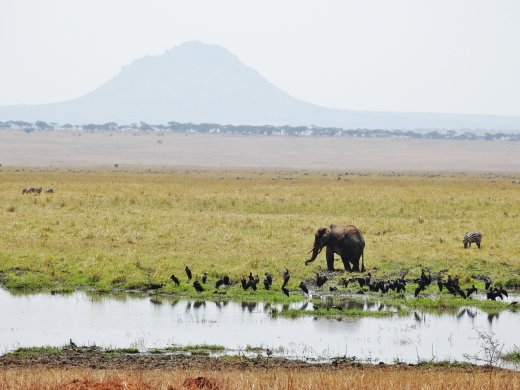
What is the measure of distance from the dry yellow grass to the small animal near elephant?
10.6m

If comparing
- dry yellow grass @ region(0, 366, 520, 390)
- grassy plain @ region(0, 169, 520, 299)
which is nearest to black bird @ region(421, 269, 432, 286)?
grassy plain @ region(0, 169, 520, 299)

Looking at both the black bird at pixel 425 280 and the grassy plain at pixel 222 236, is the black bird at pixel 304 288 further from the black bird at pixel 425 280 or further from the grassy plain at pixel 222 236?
the black bird at pixel 425 280

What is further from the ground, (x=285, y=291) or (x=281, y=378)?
(x=281, y=378)

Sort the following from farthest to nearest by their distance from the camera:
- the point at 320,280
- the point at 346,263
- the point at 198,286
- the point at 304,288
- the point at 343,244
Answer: the point at 346,263, the point at 343,244, the point at 320,280, the point at 304,288, the point at 198,286

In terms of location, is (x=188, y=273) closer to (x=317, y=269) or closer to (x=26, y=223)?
(x=317, y=269)

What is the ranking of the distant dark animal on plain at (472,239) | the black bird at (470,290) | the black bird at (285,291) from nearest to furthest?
the black bird at (285,291) → the black bird at (470,290) → the distant dark animal on plain at (472,239)

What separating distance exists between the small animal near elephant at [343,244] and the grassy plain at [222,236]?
0.58 meters

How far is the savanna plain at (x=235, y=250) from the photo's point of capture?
45.2 feet

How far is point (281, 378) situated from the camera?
44.5 feet

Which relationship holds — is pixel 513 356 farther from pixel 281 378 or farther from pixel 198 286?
pixel 198 286

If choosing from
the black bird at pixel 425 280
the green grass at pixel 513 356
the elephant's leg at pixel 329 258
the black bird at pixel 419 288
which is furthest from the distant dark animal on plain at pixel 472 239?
the green grass at pixel 513 356

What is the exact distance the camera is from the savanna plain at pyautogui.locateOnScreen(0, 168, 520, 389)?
45.2 feet

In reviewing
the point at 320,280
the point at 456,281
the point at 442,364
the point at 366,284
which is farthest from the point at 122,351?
the point at 456,281

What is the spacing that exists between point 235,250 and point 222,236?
10.2 ft
